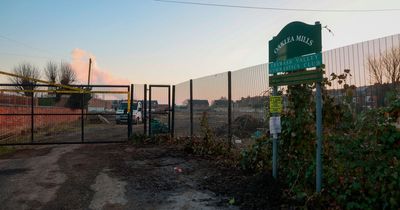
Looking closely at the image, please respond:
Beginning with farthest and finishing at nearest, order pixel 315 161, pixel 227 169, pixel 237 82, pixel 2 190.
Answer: pixel 237 82
pixel 227 169
pixel 2 190
pixel 315 161

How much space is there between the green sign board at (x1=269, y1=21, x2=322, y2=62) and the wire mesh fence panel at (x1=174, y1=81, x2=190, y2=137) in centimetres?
720

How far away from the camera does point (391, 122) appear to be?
4227 mm

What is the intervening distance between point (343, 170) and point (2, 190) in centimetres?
568

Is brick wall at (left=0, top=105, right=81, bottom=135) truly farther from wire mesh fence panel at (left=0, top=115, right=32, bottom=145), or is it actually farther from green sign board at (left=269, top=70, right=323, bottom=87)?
green sign board at (left=269, top=70, right=323, bottom=87)

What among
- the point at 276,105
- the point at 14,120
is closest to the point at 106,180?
the point at 276,105

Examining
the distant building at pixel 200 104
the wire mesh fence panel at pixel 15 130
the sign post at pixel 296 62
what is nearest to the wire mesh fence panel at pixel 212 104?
the distant building at pixel 200 104

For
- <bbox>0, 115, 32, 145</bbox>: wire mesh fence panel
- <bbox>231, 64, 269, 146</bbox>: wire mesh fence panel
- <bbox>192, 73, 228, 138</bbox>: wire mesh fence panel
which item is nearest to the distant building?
<bbox>192, 73, 228, 138</bbox>: wire mesh fence panel

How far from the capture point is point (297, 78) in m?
5.32

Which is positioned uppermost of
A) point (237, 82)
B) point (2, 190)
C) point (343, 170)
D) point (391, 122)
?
point (237, 82)

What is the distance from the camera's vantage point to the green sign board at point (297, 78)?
4892 millimetres

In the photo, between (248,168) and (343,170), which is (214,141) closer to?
(248,168)

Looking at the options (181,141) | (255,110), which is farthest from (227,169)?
(181,141)

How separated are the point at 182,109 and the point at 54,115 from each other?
4.99m

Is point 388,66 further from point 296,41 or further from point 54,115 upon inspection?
point 54,115
